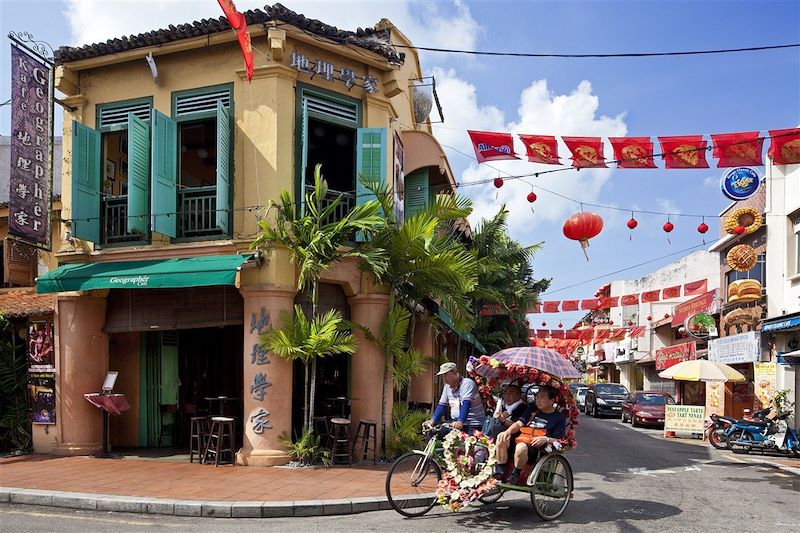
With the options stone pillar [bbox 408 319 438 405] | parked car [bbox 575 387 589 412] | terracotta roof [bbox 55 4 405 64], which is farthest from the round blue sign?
parked car [bbox 575 387 589 412]

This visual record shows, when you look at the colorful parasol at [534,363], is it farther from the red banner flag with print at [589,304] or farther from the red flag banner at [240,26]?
the red banner flag with print at [589,304]

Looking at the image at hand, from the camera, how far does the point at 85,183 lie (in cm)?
1307

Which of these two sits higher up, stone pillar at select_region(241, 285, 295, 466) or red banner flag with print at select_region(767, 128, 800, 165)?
red banner flag with print at select_region(767, 128, 800, 165)

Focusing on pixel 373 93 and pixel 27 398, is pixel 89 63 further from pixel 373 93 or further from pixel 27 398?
pixel 27 398

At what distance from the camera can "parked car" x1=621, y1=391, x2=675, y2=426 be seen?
2620 centimetres

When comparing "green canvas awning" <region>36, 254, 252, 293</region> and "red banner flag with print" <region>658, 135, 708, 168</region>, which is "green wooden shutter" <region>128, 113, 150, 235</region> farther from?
"red banner flag with print" <region>658, 135, 708, 168</region>

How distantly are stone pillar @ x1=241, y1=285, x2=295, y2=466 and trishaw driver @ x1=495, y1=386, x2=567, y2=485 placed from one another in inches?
193

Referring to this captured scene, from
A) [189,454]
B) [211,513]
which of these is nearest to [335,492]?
[211,513]

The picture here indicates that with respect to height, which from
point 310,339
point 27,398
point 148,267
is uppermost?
point 148,267

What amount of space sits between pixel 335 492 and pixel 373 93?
7487 millimetres

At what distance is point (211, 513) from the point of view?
842 centimetres

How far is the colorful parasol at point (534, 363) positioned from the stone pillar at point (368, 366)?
12.6 feet

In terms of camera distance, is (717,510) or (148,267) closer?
(717,510)

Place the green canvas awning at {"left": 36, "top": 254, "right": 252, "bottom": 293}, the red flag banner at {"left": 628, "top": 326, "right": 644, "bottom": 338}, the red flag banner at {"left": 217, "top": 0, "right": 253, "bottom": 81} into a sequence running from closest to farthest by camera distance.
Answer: the red flag banner at {"left": 217, "top": 0, "right": 253, "bottom": 81}
the green canvas awning at {"left": 36, "top": 254, "right": 252, "bottom": 293}
the red flag banner at {"left": 628, "top": 326, "right": 644, "bottom": 338}
